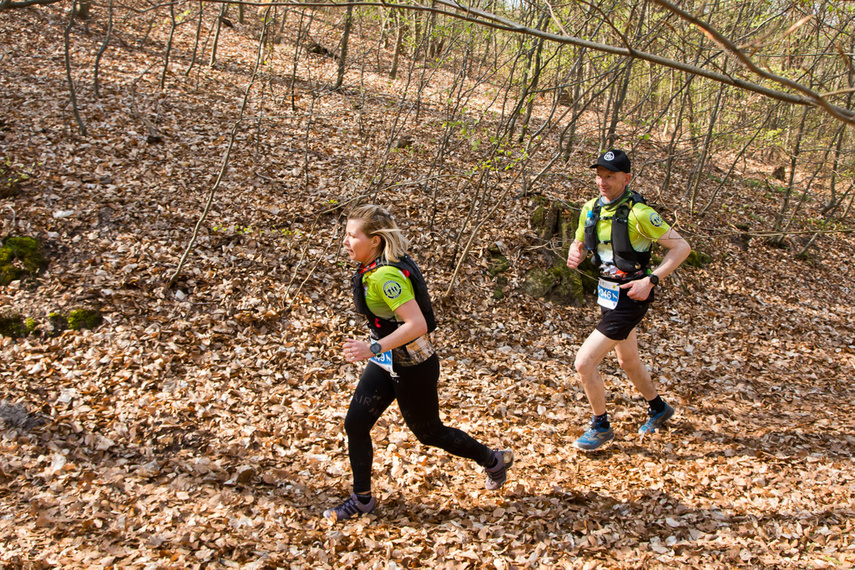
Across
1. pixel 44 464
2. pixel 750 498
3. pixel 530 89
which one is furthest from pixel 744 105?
pixel 44 464

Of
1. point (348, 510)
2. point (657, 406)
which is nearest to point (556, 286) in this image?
point (657, 406)

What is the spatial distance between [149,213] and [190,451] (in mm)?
3577

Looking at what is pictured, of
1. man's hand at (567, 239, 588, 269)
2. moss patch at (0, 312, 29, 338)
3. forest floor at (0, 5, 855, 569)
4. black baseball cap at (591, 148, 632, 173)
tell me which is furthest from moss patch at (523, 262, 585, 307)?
moss patch at (0, 312, 29, 338)

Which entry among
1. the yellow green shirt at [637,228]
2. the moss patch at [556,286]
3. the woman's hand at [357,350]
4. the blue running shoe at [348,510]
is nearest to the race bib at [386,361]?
the woman's hand at [357,350]

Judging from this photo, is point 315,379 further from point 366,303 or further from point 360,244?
point 360,244

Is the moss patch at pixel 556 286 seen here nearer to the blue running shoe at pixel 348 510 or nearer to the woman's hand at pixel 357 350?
the blue running shoe at pixel 348 510

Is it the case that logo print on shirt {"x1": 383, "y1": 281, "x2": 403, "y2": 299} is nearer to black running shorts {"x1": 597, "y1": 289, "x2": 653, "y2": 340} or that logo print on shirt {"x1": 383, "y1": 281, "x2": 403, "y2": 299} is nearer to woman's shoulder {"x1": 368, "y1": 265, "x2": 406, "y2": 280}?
woman's shoulder {"x1": 368, "y1": 265, "x2": 406, "y2": 280}

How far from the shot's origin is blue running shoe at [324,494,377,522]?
131 inches

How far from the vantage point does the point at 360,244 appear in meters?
2.84

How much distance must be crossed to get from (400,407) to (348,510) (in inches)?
34.4

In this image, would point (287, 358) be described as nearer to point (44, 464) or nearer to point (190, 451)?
point (190, 451)

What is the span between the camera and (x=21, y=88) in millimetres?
8250

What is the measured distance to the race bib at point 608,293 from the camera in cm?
376

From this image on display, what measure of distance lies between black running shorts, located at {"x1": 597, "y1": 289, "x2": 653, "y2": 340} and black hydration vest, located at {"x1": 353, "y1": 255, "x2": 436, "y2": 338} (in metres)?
1.58
